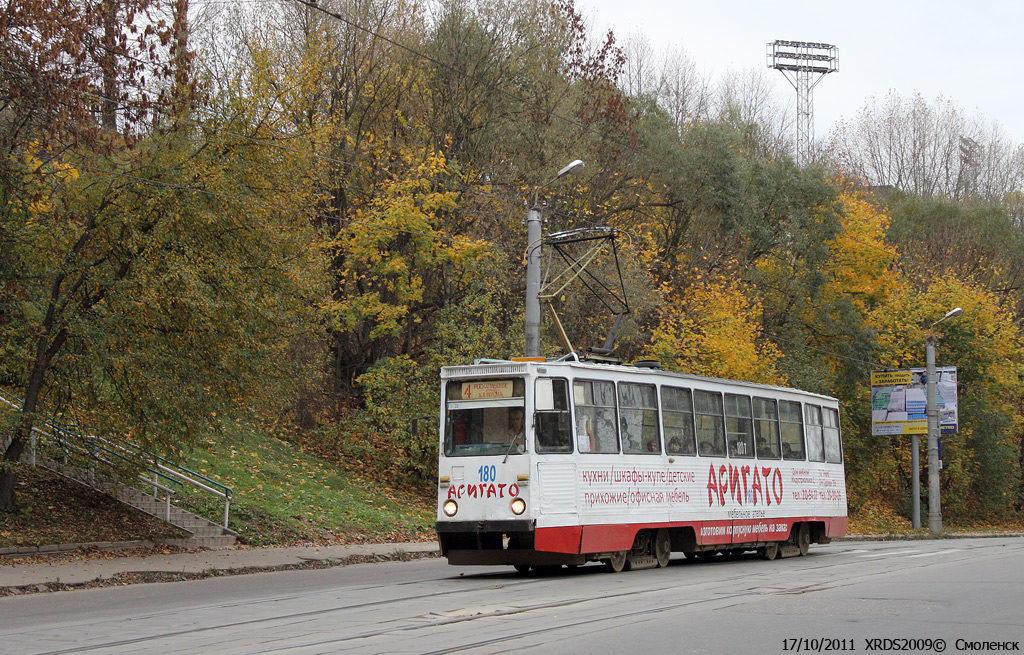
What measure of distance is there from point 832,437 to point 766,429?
12.8 ft

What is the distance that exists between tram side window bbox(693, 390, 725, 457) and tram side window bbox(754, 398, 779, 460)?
142 cm

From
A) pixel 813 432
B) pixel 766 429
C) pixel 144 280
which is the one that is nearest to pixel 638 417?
pixel 766 429

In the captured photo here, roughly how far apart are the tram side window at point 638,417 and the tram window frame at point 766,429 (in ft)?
12.1

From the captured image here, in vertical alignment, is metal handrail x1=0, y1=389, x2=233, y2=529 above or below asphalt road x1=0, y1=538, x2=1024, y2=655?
above

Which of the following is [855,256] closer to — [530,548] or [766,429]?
[766,429]

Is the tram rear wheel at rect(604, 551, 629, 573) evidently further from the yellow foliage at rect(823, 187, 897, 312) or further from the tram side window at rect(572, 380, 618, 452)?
the yellow foliage at rect(823, 187, 897, 312)

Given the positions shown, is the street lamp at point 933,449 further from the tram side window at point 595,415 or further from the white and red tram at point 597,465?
the tram side window at point 595,415

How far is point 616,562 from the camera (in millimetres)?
17688

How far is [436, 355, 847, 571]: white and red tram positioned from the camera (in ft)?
53.4

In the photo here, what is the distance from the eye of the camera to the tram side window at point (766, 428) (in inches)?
852

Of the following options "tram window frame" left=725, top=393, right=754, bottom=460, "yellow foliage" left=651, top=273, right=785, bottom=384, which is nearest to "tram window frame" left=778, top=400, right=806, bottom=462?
"tram window frame" left=725, top=393, right=754, bottom=460

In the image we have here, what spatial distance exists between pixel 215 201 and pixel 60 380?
13.5 ft

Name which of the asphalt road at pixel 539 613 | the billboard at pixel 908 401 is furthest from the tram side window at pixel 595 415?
the billboard at pixel 908 401

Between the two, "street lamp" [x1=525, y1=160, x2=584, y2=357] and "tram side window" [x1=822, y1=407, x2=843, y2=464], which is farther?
"tram side window" [x1=822, y1=407, x2=843, y2=464]
